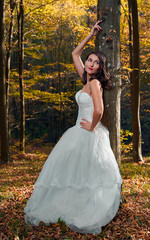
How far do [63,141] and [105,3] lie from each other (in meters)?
2.32

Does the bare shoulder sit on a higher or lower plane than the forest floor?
higher

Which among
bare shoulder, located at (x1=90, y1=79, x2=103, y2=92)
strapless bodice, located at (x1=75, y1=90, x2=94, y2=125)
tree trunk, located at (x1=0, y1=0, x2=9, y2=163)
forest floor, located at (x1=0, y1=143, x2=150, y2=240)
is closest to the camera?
forest floor, located at (x1=0, y1=143, x2=150, y2=240)

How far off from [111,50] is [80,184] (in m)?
2.15

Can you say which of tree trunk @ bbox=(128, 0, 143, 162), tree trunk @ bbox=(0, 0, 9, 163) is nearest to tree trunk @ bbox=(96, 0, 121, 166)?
tree trunk @ bbox=(128, 0, 143, 162)

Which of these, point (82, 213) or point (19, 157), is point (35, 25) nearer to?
point (19, 157)

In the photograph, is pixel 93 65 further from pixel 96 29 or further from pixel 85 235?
pixel 85 235

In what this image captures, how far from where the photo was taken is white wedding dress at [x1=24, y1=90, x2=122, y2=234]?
301 cm

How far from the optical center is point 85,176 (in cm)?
310

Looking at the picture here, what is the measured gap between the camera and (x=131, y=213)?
3.46m

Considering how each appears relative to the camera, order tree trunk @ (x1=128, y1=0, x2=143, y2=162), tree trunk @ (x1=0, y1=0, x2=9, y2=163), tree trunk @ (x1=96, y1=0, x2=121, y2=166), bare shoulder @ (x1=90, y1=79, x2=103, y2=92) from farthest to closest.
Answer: tree trunk @ (x1=128, y1=0, x2=143, y2=162), tree trunk @ (x1=0, y1=0, x2=9, y2=163), tree trunk @ (x1=96, y1=0, x2=121, y2=166), bare shoulder @ (x1=90, y1=79, x2=103, y2=92)

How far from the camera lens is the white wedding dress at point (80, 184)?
3006 mm

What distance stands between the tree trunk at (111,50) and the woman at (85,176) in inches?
11.0

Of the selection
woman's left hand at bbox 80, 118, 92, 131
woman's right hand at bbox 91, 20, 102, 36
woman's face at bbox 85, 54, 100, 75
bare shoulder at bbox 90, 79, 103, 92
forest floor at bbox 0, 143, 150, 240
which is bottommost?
forest floor at bbox 0, 143, 150, 240

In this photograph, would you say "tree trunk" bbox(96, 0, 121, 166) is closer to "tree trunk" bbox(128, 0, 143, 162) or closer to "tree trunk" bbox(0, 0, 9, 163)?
"tree trunk" bbox(128, 0, 143, 162)
